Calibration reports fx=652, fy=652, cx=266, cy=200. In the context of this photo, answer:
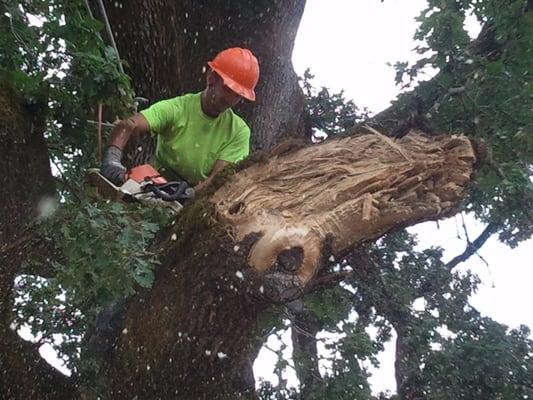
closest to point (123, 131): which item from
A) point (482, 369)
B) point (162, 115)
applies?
point (162, 115)

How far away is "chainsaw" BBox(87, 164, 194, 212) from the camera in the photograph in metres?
2.57

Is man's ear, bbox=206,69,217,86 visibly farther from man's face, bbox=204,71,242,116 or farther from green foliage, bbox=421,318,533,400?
green foliage, bbox=421,318,533,400

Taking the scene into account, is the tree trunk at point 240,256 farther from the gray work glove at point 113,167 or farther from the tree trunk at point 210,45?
the tree trunk at point 210,45

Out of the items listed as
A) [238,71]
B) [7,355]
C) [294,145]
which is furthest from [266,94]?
[7,355]

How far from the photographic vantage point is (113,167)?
2.69 meters

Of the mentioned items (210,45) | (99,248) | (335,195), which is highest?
(210,45)

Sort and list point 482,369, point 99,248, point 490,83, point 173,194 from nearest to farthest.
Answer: point 99,248, point 173,194, point 490,83, point 482,369

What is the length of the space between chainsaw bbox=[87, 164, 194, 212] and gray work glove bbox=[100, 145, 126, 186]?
0.07 ft

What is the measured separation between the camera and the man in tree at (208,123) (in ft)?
10.2

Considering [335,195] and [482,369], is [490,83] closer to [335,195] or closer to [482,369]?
[335,195]

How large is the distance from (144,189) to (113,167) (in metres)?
0.20

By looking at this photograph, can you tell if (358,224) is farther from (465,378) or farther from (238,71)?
(465,378)

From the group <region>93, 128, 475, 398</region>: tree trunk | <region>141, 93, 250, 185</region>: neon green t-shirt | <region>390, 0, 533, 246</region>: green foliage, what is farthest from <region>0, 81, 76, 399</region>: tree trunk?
<region>390, 0, 533, 246</region>: green foliage

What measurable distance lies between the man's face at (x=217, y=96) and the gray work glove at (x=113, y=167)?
61cm
